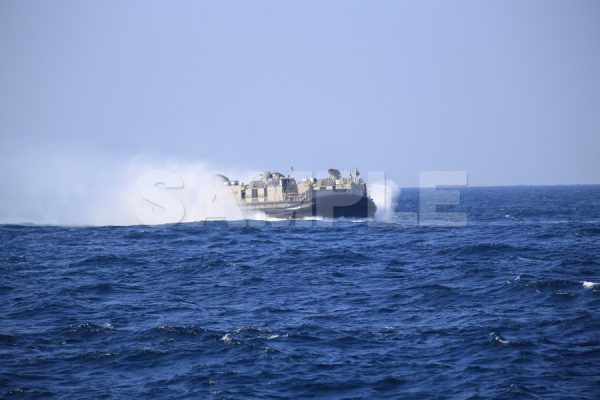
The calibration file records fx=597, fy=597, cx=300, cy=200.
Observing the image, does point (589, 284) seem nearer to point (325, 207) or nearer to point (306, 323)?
point (306, 323)

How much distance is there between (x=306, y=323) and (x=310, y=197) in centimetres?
4767

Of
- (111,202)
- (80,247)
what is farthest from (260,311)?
(111,202)

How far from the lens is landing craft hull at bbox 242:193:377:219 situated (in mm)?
70125

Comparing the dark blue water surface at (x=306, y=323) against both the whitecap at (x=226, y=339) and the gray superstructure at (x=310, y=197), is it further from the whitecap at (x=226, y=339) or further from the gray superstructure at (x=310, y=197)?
the gray superstructure at (x=310, y=197)

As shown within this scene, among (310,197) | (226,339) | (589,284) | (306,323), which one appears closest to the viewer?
(226,339)

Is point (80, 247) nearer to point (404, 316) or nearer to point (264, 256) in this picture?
point (264, 256)

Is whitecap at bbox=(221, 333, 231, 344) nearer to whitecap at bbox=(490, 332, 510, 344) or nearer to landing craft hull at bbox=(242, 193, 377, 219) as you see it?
whitecap at bbox=(490, 332, 510, 344)

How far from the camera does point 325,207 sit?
70812 mm

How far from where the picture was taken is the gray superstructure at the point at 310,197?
2758 inches

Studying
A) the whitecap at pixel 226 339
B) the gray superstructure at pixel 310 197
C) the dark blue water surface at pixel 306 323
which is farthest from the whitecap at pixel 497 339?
the gray superstructure at pixel 310 197

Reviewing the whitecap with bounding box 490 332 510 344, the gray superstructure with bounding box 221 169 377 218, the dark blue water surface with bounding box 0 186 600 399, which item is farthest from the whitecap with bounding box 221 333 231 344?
the gray superstructure with bounding box 221 169 377 218

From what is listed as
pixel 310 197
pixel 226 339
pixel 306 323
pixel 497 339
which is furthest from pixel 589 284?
pixel 310 197

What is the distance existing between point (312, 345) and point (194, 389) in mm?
Answer: 4926

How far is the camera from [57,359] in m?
18.4
